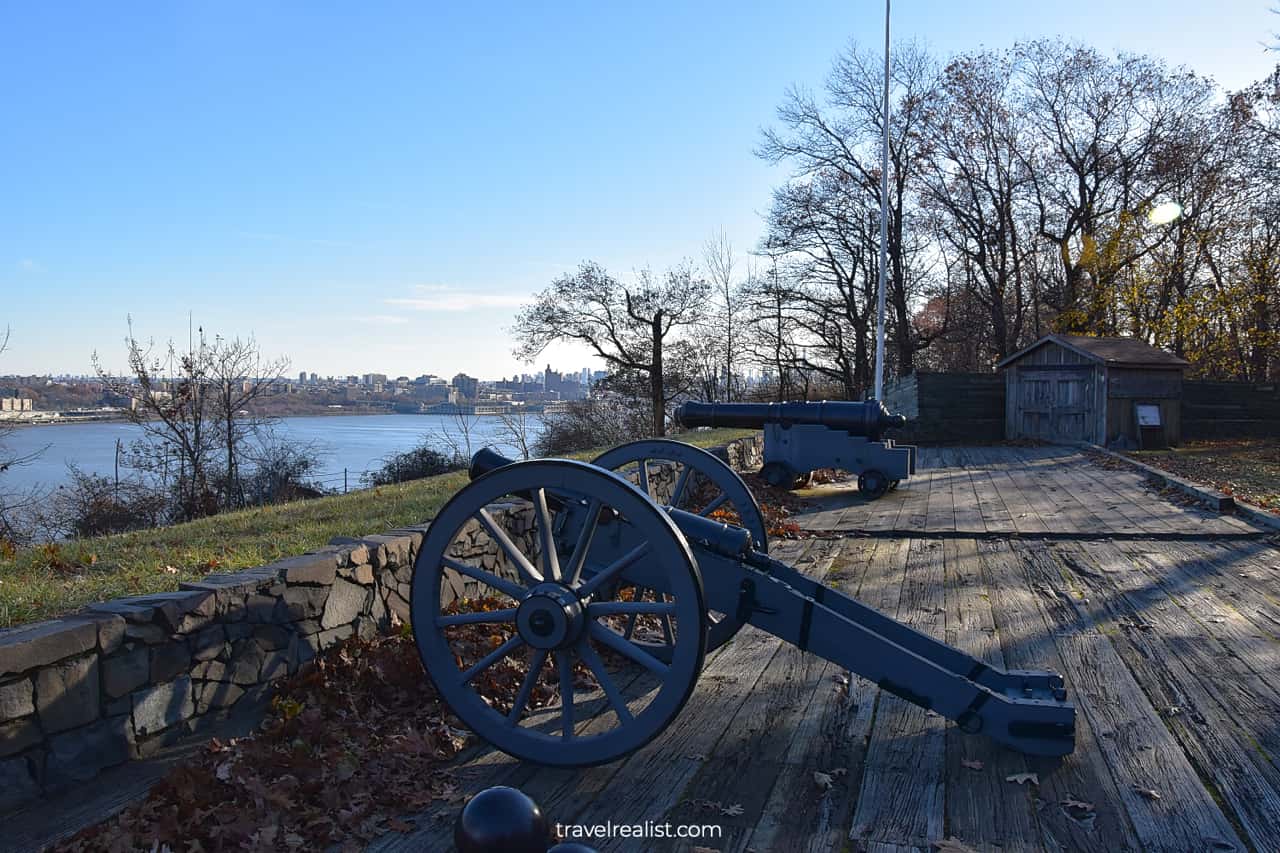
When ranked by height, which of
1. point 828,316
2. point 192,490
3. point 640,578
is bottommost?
point 192,490

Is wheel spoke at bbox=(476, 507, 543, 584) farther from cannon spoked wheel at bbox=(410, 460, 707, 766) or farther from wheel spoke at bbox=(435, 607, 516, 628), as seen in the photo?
wheel spoke at bbox=(435, 607, 516, 628)

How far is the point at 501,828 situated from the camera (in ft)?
7.32

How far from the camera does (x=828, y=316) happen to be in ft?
105

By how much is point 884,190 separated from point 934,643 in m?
18.5

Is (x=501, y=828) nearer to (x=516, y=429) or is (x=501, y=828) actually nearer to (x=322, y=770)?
(x=322, y=770)

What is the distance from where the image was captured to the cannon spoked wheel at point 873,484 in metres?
11.3

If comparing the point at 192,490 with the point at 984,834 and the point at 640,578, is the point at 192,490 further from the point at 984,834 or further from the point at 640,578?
the point at 984,834

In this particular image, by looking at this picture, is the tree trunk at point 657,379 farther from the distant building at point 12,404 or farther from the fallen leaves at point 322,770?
the fallen leaves at point 322,770

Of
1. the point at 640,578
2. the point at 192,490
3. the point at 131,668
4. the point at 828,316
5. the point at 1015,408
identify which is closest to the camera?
the point at 131,668

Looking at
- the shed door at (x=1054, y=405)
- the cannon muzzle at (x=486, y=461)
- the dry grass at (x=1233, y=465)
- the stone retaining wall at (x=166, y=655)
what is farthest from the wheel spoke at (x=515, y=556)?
the shed door at (x=1054, y=405)

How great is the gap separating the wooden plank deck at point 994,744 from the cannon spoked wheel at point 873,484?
4.16m

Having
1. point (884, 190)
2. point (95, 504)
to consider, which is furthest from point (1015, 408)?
point (95, 504)

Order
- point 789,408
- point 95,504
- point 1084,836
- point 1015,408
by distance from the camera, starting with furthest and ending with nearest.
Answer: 1. point 1015,408
2. point 95,504
3. point 789,408
4. point 1084,836

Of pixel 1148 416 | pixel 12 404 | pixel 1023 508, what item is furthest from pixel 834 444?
pixel 12 404
